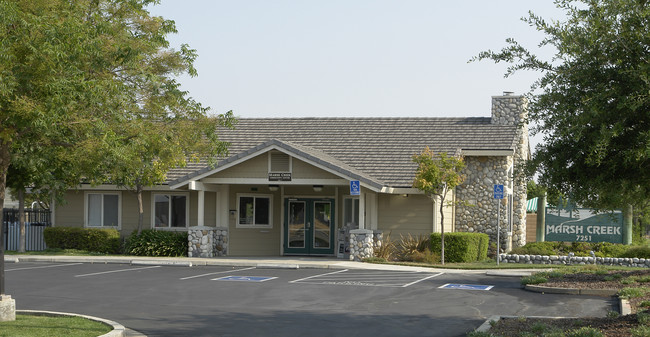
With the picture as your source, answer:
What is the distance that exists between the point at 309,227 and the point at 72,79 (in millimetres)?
19758

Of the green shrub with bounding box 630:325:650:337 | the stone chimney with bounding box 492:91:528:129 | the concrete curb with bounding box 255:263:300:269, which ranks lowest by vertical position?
the concrete curb with bounding box 255:263:300:269

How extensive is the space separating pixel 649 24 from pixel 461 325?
225 inches

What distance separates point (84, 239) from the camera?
99.1 ft

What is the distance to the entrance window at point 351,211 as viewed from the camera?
29531 millimetres

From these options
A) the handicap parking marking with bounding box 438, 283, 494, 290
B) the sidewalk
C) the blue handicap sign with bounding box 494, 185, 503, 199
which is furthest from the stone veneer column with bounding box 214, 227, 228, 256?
the handicap parking marking with bounding box 438, 283, 494, 290

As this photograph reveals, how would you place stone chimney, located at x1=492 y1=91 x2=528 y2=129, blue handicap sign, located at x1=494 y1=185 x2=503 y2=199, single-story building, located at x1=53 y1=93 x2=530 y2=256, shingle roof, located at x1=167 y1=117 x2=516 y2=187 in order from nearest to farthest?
blue handicap sign, located at x1=494 y1=185 x2=503 y2=199, single-story building, located at x1=53 y1=93 x2=530 y2=256, shingle roof, located at x1=167 y1=117 x2=516 y2=187, stone chimney, located at x1=492 y1=91 x2=528 y2=129

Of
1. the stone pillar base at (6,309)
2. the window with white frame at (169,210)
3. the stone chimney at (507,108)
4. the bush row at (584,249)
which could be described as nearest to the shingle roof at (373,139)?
the stone chimney at (507,108)

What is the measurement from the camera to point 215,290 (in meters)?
18.3

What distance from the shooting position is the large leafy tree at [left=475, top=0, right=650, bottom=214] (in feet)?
32.2

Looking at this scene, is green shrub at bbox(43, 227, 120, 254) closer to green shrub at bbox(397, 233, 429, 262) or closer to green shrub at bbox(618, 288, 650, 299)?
green shrub at bbox(397, 233, 429, 262)

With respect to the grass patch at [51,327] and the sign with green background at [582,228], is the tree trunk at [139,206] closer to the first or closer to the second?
the sign with green background at [582,228]

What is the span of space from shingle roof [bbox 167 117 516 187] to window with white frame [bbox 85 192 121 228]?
2.67m

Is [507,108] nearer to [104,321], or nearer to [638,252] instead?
[638,252]

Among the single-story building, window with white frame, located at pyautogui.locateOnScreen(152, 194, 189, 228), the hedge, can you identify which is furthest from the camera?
window with white frame, located at pyautogui.locateOnScreen(152, 194, 189, 228)
